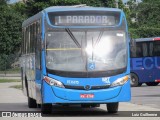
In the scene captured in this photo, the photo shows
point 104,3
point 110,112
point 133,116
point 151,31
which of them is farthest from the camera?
point 104,3

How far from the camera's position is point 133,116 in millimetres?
17516

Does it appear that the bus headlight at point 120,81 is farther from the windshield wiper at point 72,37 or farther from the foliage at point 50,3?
the foliage at point 50,3

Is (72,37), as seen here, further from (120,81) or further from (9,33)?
(9,33)

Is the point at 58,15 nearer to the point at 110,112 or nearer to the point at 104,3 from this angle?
the point at 110,112

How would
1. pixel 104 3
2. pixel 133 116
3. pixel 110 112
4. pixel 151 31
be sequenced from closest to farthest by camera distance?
pixel 133 116, pixel 110 112, pixel 151 31, pixel 104 3

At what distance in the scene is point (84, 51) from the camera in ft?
58.5

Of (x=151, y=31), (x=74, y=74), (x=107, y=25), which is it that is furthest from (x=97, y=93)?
(x=151, y=31)

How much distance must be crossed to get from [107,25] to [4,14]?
62.4 m

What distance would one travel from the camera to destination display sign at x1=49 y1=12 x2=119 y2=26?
18.2 m

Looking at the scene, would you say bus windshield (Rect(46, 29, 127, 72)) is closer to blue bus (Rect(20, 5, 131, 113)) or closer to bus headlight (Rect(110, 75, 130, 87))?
blue bus (Rect(20, 5, 131, 113))

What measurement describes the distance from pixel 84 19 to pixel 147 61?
23486 mm

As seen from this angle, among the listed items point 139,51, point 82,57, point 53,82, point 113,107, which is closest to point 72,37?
point 82,57

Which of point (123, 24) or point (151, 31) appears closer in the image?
point (123, 24)

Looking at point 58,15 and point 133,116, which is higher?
point 58,15
